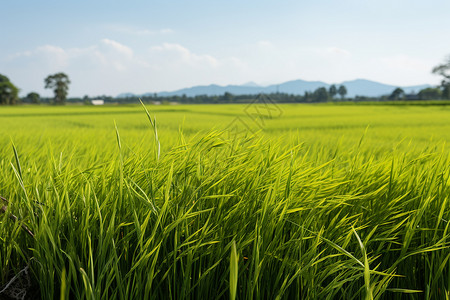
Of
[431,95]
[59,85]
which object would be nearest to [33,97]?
[59,85]

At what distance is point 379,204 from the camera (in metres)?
1.19

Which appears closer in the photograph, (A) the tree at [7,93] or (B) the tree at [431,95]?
(A) the tree at [7,93]

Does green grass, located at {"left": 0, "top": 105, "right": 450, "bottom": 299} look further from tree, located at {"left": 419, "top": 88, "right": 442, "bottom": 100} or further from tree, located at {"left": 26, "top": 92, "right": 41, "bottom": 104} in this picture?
tree, located at {"left": 26, "top": 92, "right": 41, "bottom": 104}

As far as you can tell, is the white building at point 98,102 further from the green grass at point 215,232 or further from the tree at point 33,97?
the green grass at point 215,232

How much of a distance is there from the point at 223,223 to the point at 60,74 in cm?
8344

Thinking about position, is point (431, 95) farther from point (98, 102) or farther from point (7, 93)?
point (7, 93)

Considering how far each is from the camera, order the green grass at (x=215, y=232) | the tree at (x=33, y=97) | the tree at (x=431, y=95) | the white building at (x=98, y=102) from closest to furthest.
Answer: the green grass at (x=215, y=232)
the white building at (x=98, y=102)
the tree at (x=431, y=95)
the tree at (x=33, y=97)

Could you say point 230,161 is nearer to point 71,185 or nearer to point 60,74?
point 71,185

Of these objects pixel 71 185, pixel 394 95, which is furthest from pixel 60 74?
pixel 71 185

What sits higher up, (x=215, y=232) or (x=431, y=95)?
(x=431, y=95)

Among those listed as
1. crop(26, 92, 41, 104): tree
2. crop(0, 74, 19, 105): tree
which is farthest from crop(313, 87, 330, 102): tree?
crop(26, 92, 41, 104): tree

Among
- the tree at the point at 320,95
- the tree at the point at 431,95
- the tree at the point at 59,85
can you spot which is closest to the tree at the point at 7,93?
the tree at the point at 59,85

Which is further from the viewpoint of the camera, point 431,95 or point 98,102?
point 431,95

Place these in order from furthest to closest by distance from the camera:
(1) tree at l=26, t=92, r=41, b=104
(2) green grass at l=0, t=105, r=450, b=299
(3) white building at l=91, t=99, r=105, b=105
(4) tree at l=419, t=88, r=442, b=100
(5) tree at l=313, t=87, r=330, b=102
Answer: (1) tree at l=26, t=92, r=41, b=104, (5) tree at l=313, t=87, r=330, b=102, (4) tree at l=419, t=88, r=442, b=100, (3) white building at l=91, t=99, r=105, b=105, (2) green grass at l=0, t=105, r=450, b=299
